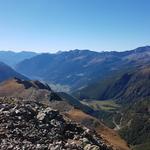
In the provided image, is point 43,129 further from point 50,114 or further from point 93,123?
point 93,123

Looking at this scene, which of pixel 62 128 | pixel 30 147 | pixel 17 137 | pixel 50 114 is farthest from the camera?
pixel 50 114

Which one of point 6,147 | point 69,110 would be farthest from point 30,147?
point 69,110

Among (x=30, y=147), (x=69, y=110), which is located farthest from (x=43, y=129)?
(x=69, y=110)

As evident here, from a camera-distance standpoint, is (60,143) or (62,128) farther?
(62,128)

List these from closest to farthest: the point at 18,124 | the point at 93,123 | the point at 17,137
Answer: the point at 17,137 < the point at 18,124 < the point at 93,123

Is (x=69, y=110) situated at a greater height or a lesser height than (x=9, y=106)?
lesser

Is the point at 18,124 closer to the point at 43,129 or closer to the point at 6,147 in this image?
the point at 43,129
